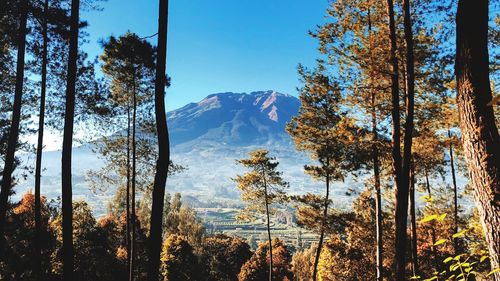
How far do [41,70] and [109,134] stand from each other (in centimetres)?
437

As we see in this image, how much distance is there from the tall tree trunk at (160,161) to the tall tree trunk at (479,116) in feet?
Result: 15.5

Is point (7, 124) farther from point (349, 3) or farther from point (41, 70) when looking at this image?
Result: point (349, 3)

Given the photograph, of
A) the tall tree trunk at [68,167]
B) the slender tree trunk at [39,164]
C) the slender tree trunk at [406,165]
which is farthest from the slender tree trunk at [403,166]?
the slender tree trunk at [39,164]

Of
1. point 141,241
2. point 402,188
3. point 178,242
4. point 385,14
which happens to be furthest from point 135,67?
point 141,241

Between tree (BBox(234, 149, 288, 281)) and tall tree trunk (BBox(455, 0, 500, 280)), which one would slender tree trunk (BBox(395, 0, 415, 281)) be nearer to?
tall tree trunk (BBox(455, 0, 500, 280))

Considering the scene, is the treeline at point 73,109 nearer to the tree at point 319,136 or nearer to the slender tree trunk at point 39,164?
the slender tree trunk at point 39,164

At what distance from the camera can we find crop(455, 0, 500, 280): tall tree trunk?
3.38m

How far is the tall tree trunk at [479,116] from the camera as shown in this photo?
11.1 ft

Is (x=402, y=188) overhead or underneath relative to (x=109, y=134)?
underneath

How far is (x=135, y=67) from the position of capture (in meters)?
16.0

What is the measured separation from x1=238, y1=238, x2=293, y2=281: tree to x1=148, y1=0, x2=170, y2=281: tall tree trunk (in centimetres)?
2432

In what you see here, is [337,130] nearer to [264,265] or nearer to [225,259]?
[264,265]

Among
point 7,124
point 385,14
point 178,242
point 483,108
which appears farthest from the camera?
point 178,242

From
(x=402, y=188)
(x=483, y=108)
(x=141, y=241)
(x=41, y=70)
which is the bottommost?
(x=141, y=241)
